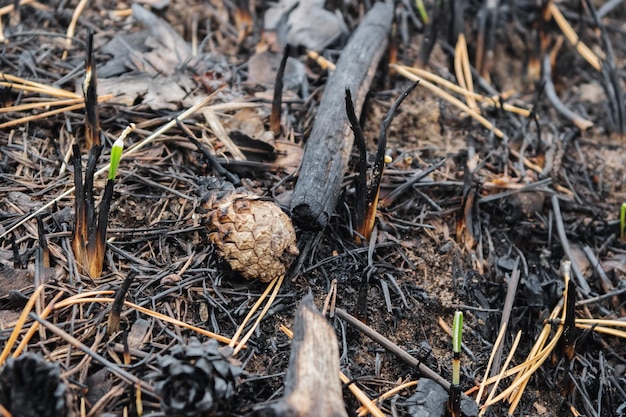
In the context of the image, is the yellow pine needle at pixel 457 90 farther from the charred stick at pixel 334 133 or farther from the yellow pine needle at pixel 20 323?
the yellow pine needle at pixel 20 323

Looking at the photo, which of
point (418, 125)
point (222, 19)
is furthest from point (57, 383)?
point (222, 19)

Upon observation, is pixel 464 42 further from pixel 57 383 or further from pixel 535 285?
pixel 57 383

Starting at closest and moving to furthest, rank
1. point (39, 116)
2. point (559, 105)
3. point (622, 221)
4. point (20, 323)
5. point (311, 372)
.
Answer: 1. point (311, 372)
2. point (20, 323)
3. point (39, 116)
4. point (622, 221)
5. point (559, 105)

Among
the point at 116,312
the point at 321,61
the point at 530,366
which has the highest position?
the point at 321,61

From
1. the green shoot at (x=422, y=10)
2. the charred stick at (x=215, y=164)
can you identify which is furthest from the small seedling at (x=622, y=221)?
the charred stick at (x=215, y=164)

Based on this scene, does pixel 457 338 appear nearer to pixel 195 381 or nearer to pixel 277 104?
pixel 195 381

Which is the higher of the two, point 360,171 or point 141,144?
point 360,171

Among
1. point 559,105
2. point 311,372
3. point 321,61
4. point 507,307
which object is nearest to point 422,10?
point 321,61
